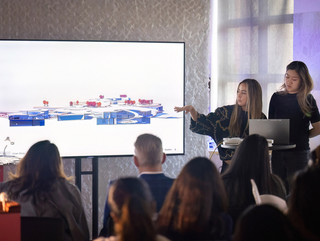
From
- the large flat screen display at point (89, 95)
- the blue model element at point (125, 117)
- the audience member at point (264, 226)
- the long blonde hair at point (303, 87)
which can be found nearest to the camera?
the audience member at point (264, 226)

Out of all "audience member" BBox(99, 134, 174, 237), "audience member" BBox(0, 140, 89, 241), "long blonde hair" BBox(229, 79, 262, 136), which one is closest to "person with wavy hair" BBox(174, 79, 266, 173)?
"long blonde hair" BBox(229, 79, 262, 136)

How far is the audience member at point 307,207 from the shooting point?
1573 millimetres

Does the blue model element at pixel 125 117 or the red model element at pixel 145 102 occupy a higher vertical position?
the red model element at pixel 145 102

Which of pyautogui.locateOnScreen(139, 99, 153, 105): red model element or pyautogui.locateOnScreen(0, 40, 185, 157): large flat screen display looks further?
pyautogui.locateOnScreen(139, 99, 153, 105): red model element

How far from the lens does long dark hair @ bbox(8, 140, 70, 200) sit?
9.35ft

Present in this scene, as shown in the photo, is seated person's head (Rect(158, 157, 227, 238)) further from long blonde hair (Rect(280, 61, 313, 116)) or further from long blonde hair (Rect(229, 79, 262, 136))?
long blonde hair (Rect(280, 61, 313, 116))

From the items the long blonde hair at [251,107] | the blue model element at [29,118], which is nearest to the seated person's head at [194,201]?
the long blonde hair at [251,107]

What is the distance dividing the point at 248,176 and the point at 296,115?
1587 mm

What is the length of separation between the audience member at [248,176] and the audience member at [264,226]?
1.15m

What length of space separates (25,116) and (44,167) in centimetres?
189

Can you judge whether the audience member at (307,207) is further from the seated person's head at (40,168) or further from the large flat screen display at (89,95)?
the large flat screen display at (89,95)

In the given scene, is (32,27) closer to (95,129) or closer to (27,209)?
(95,129)

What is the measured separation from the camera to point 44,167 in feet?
9.50

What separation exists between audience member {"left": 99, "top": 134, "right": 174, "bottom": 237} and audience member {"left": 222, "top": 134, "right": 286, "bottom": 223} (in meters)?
0.33
